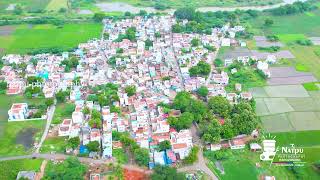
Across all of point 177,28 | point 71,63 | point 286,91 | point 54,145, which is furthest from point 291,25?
point 54,145

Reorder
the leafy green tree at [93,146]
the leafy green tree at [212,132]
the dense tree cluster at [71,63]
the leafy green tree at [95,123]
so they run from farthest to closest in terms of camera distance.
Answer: the dense tree cluster at [71,63] < the leafy green tree at [95,123] < the leafy green tree at [212,132] < the leafy green tree at [93,146]

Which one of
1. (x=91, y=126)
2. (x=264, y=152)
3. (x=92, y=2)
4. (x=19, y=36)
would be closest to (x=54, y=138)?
(x=91, y=126)

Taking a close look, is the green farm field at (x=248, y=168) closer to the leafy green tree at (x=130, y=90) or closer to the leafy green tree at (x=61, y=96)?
the leafy green tree at (x=130, y=90)

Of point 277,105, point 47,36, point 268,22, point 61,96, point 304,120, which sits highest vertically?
point 268,22

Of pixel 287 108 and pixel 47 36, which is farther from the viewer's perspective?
pixel 47 36

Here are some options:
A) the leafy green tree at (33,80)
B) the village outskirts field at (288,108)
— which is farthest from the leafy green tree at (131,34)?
the leafy green tree at (33,80)

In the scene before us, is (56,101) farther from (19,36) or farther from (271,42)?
(271,42)

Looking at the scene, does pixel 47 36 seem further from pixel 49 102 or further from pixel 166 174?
pixel 166 174
